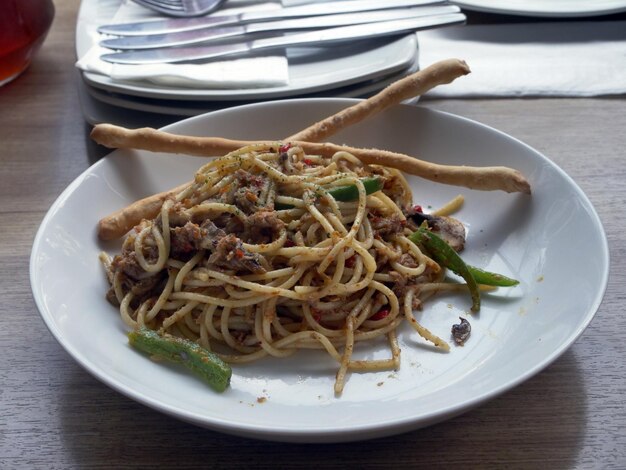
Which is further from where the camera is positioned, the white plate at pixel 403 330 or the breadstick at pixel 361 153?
the breadstick at pixel 361 153

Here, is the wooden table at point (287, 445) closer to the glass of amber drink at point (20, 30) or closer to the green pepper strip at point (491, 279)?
the green pepper strip at point (491, 279)

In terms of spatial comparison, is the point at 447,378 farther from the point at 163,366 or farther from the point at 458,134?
the point at 458,134

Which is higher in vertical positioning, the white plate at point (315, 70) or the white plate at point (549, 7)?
the white plate at point (549, 7)

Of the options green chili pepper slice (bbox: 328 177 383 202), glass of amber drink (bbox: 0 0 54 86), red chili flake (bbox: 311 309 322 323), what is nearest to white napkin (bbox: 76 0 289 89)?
glass of amber drink (bbox: 0 0 54 86)

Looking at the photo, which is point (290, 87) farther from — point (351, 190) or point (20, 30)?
point (20, 30)

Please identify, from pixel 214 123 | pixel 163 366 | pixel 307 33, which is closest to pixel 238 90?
pixel 214 123

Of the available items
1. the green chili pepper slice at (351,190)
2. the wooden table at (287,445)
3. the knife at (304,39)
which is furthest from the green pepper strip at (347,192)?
the knife at (304,39)
